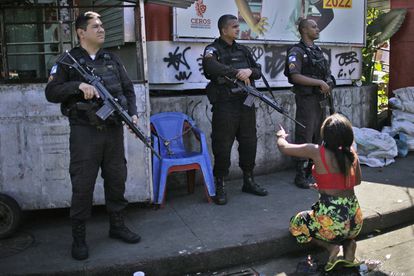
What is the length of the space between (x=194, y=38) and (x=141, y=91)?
58.5 inches

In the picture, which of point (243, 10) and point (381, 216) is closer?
point (381, 216)

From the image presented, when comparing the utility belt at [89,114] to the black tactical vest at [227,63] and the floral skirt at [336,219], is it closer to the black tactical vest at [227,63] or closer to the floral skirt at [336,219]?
the black tactical vest at [227,63]

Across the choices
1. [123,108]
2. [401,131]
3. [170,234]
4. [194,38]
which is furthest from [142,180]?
[401,131]

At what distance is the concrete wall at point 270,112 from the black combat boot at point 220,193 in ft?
2.72

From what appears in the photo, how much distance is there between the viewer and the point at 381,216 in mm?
4301

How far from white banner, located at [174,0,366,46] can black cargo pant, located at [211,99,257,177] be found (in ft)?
4.12

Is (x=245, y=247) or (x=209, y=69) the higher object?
(x=209, y=69)

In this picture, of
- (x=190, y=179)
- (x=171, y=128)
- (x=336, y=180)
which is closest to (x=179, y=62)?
(x=171, y=128)

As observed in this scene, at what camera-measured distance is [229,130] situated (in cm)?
462

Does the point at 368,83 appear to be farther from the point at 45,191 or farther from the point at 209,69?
the point at 45,191

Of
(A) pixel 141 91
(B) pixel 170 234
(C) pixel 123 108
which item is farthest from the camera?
(A) pixel 141 91

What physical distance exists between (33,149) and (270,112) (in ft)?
9.64

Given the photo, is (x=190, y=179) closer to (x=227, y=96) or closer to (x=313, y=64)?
(x=227, y=96)

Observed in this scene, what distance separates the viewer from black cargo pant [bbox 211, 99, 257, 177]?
4.61 meters
